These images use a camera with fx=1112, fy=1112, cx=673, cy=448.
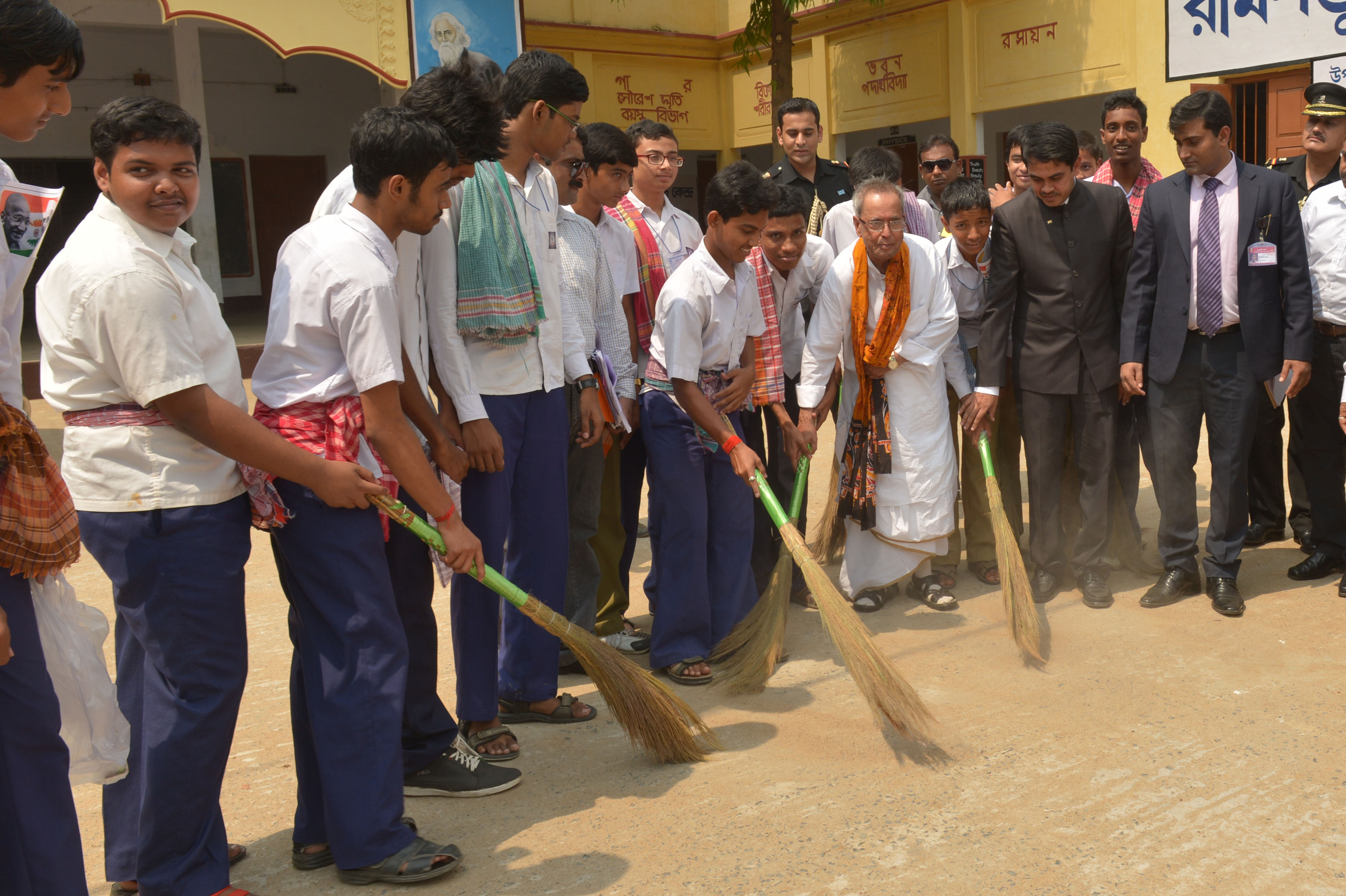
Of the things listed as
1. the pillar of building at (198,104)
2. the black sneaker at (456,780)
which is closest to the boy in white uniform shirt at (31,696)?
the black sneaker at (456,780)

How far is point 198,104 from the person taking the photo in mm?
13594

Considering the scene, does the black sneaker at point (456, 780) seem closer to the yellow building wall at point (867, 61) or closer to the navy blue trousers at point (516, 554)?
the navy blue trousers at point (516, 554)

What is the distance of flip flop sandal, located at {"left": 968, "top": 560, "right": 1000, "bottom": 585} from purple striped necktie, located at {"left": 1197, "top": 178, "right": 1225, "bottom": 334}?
1325 millimetres

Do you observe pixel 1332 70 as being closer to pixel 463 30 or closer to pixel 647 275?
pixel 647 275

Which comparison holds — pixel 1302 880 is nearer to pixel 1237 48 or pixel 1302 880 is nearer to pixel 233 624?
pixel 233 624

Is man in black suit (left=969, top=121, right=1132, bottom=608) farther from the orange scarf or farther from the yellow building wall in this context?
the yellow building wall

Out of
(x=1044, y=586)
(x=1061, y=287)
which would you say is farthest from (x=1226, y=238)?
(x=1044, y=586)

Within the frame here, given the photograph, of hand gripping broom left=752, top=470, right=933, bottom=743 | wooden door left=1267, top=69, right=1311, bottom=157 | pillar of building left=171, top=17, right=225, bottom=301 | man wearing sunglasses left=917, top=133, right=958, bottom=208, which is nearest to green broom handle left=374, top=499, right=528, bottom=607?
hand gripping broom left=752, top=470, right=933, bottom=743

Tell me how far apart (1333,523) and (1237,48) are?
781 centimetres

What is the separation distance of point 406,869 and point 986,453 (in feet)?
9.56

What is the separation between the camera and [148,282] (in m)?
2.23

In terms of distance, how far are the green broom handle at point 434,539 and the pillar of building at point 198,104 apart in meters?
11.9

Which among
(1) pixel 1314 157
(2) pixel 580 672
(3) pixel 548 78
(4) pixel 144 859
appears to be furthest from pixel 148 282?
(1) pixel 1314 157

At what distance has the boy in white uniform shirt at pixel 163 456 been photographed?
2225 mm
